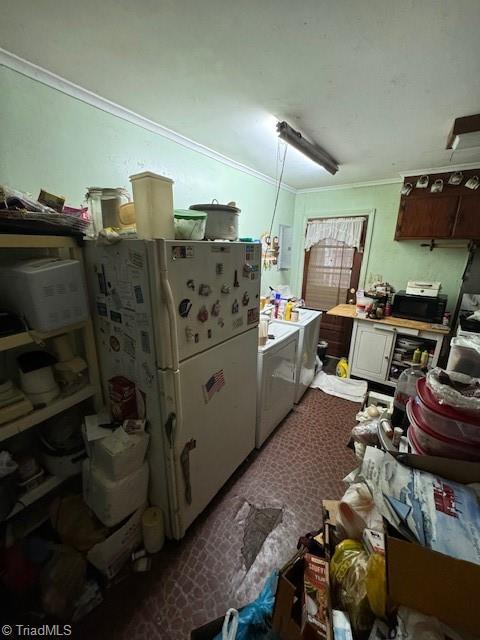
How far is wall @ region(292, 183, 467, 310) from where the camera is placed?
3.00m

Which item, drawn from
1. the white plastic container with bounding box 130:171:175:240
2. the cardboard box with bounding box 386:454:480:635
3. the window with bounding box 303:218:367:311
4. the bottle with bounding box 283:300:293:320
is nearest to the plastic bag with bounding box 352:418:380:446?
the cardboard box with bounding box 386:454:480:635

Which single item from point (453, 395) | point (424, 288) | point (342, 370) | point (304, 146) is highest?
point (304, 146)

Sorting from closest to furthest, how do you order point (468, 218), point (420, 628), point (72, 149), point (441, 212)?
point (420, 628) → point (72, 149) → point (468, 218) → point (441, 212)

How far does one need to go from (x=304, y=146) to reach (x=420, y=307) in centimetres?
224

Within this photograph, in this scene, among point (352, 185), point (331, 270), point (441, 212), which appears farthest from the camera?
point (331, 270)

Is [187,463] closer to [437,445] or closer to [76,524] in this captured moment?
[76,524]

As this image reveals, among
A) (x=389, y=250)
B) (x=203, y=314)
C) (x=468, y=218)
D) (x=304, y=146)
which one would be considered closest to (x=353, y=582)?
(x=203, y=314)

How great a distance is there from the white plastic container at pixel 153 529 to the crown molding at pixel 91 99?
2289 millimetres

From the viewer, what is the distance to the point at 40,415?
1.19 meters

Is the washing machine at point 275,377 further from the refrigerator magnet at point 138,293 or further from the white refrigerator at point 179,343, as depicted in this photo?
the refrigerator magnet at point 138,293

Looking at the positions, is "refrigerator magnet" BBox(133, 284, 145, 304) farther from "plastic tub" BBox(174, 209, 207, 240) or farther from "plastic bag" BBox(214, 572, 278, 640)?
"plastic bag" BBox(214, 572, 278, 640)

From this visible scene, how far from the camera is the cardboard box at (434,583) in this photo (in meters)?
0.56

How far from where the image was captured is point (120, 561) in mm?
1292

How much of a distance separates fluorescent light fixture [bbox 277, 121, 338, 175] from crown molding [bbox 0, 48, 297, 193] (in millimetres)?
761
